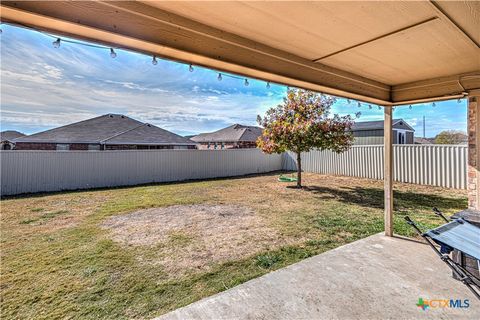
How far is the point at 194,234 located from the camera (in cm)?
414

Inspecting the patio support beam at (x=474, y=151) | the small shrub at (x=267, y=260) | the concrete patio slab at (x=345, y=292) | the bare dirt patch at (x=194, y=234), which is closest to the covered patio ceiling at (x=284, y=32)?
the patio support beam at (x=474, y=151)

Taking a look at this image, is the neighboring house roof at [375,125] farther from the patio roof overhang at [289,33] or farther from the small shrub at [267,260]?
the small shrub at [267,260]

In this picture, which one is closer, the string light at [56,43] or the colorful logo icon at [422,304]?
the string light at [56,43]

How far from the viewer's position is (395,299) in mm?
2111

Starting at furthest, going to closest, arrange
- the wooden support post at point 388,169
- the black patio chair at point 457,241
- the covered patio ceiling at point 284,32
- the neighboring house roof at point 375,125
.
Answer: the neighboring house roof at point 375,125, the wooden support post at point 388,169, the black patio chair at point 457,241, the covered patio ceiling at point 284,32

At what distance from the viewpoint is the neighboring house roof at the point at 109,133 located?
12061 mm

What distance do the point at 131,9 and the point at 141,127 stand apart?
14.9 m

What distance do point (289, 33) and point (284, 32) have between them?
0.14 ft

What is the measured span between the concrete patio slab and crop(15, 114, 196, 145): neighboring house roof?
40.7 feet

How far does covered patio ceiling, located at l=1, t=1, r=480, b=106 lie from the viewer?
1.26 metres

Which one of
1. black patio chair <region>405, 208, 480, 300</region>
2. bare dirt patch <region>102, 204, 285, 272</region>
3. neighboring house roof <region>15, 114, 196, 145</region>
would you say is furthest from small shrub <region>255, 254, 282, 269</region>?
neighboring house roof <region>15, 114, 196, 145</region>

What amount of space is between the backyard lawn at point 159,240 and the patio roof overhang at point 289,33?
2187mm

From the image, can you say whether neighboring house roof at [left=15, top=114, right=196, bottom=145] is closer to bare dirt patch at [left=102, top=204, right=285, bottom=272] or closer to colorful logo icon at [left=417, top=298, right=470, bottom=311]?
bare dirt patch at [left=102, top=204, right=285, bottom=272]

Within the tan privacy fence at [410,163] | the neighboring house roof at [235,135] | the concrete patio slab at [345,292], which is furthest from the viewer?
the neighboring house roof at [235,135]
